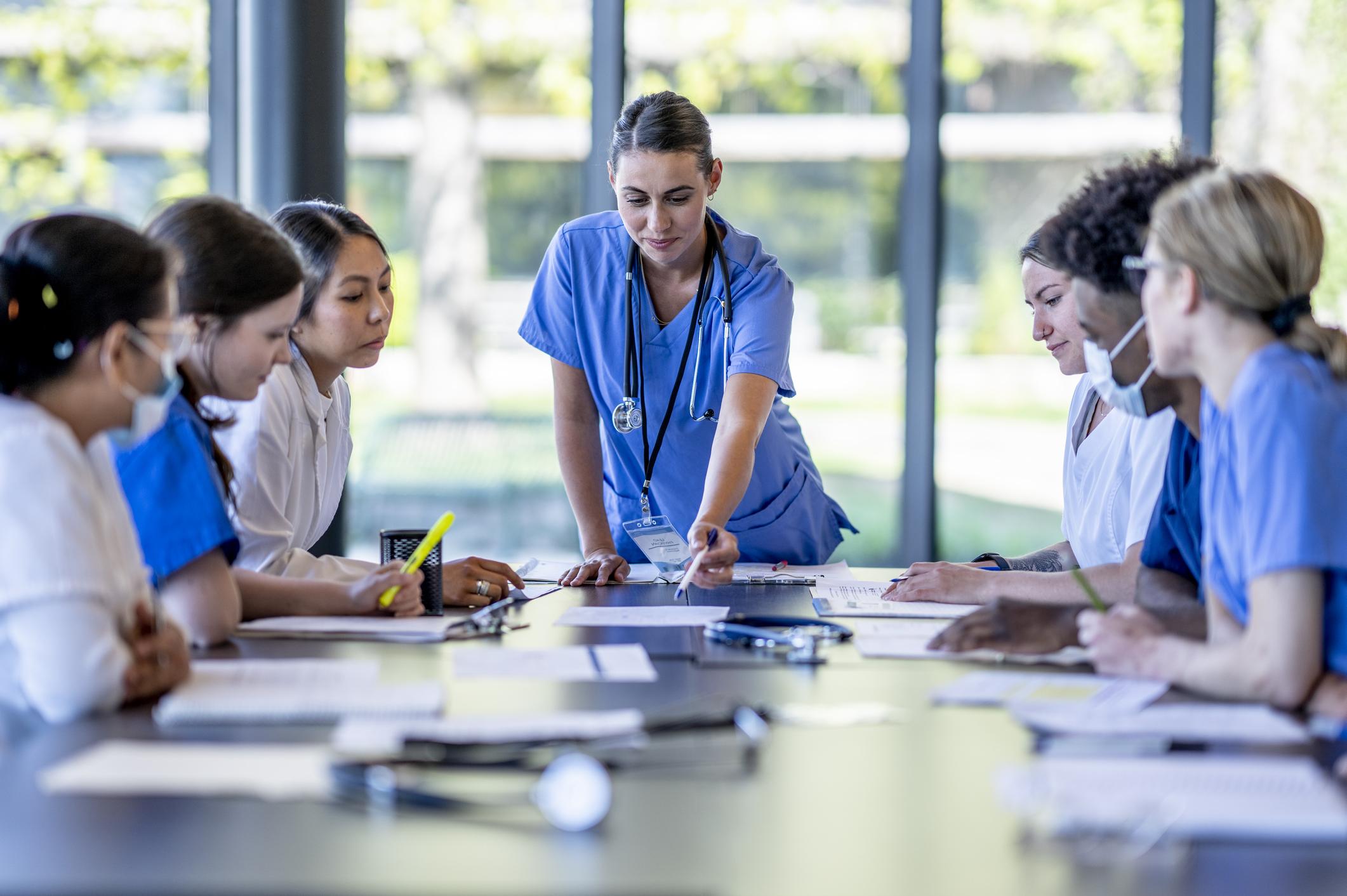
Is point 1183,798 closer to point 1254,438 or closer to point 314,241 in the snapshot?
point 1254,438

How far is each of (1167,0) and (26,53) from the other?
3.72 metres

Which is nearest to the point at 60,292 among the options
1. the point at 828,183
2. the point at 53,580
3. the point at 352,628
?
the point at 53,580

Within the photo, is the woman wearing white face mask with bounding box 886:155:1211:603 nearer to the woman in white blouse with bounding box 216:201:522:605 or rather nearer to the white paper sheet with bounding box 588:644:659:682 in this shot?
the white paper sheet with bounding box 588:644:659:682

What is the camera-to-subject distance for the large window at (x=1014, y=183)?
4.55 metres

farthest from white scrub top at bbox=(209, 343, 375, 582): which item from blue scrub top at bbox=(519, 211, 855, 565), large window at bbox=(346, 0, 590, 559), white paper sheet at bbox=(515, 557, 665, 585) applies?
large window at bbox=(346, 0, 590, 559)

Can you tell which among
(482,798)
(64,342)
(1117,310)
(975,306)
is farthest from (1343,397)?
(975,306)

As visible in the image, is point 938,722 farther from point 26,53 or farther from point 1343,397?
point 26,53

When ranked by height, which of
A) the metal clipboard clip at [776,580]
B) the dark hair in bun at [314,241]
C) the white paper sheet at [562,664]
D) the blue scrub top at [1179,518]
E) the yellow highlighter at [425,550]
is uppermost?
the dark hair in bun at [314,241]

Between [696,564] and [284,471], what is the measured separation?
677 millimetres

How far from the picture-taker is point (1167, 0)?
4.52 m

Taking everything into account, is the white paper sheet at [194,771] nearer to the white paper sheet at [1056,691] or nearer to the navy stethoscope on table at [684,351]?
the white paper sheet at [1056,691]

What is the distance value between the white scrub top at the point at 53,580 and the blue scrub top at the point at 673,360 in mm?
1379

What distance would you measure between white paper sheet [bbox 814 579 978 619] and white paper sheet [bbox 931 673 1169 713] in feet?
1.54

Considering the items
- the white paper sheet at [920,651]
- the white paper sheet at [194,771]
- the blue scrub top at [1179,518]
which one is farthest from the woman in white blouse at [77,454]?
the blue scrub top at [1179,518]
